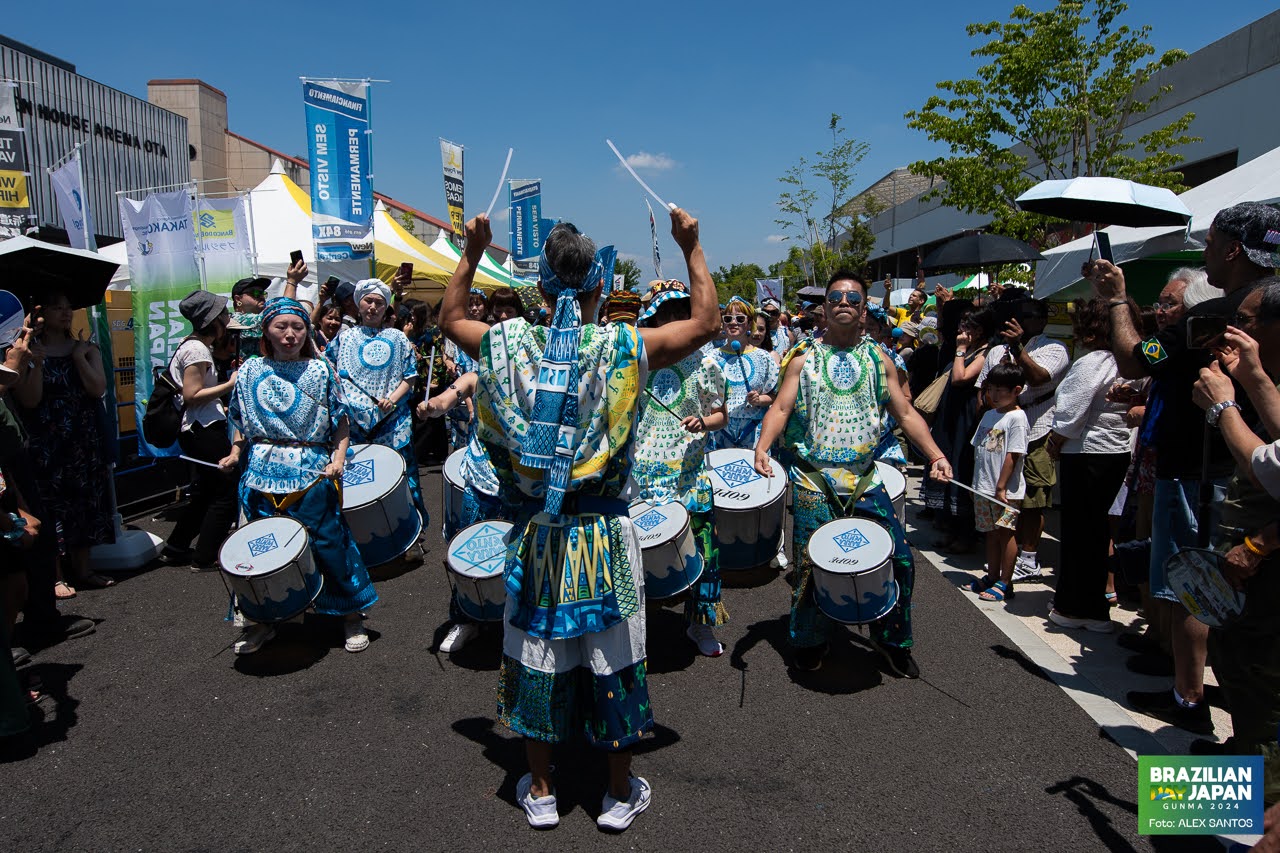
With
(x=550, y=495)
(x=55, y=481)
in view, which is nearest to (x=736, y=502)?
(x=550, y=495)

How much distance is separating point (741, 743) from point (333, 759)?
1.70 metres

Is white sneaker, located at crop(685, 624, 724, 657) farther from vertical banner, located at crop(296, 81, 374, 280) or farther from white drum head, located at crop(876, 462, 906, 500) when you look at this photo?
vertical banner, located at crop(296, 81, 374, 280)

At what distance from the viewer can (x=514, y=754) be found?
340 cm

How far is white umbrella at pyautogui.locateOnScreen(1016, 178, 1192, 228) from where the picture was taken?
15.3 feet

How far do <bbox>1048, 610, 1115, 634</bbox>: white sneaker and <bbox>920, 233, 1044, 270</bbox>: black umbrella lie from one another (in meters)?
4.95

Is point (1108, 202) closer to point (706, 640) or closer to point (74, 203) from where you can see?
point (706, 640)

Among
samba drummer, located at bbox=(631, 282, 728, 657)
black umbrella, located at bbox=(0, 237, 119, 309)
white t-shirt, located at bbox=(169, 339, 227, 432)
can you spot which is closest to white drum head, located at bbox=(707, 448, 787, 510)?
samba drummer, located at bbox=(631, 282, 728, 657)

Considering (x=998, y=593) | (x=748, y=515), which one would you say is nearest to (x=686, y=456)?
(x=748, y=515)

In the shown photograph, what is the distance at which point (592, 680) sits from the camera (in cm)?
290

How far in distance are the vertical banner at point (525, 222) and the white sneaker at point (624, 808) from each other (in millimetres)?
12608

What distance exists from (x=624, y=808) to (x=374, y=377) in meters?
3.95

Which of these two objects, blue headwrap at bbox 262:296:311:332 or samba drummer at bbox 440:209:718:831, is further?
blue headwrap at bbox 262:296:311:332

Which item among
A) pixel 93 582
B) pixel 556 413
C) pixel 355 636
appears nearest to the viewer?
pixel 556 413

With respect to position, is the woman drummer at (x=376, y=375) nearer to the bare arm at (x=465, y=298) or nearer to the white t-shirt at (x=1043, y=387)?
the bare arm at (x=465, y=298)
